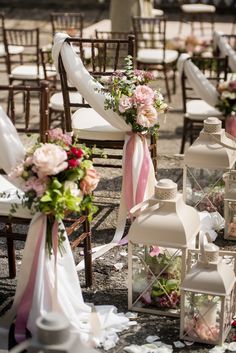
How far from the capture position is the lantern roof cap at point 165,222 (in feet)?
11.5

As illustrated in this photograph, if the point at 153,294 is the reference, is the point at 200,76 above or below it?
above

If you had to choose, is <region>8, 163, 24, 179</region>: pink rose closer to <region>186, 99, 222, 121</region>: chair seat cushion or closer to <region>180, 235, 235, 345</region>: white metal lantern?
<region>180, 235, 235, 345</region>: white metal lantern

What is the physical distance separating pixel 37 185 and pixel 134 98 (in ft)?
3.92

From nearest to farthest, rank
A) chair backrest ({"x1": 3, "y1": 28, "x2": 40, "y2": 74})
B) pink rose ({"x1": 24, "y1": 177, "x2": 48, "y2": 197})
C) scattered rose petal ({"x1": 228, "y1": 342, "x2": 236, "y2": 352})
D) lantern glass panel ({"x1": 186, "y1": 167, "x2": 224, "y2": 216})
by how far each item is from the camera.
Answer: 1. pink rose ({"x1": 24, "y1": 177, "x2": 48, "y2": 197})
2. scattered rose petal ({"x1": 228, "y1": 342, "x2": 236, "y2": 352})
3. lantern glass panel ({"x1": 186, "y1": 167, "x2": 224, "y2": 216})
4. chair backrest ({"x1": 3, "y1": 28, "x2": 40, "y2": 74})

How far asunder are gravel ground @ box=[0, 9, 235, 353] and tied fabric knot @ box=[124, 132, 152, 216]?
0.93ft

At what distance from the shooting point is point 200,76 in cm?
541

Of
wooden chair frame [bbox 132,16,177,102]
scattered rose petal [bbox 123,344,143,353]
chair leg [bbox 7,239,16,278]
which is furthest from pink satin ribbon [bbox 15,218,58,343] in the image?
wooden chair frame [bbox 132,16,177,102]

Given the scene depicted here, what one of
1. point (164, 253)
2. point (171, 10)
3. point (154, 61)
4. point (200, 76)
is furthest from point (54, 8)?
point (164, 253)

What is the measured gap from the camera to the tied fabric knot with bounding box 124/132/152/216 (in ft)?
14.9

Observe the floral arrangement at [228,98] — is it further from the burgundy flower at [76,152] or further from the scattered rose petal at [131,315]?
the scattered rose petal at [131,315]

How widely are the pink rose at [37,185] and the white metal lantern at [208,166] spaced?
1.28 metres

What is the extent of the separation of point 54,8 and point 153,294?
9.58 metres

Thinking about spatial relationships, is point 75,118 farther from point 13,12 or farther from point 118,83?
point 13,12

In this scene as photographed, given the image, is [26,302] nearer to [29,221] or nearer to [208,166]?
[29,221]
